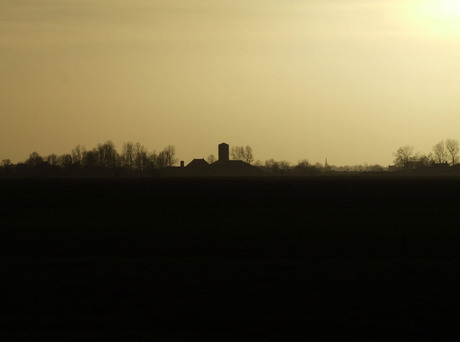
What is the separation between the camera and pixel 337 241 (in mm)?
27906

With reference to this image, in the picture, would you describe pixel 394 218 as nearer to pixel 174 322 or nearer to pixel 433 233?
pixel 433 233

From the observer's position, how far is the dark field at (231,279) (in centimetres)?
1476

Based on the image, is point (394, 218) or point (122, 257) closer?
point (122, 257)

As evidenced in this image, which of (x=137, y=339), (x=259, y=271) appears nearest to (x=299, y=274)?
(x=259, y=271)

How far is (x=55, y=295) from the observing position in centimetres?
1758

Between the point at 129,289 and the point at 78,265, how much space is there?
168 inches

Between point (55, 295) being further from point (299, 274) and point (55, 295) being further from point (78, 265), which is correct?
point (299, 274)

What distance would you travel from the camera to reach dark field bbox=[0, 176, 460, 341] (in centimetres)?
1476

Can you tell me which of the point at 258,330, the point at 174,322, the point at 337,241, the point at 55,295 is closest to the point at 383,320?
the point at 258,330

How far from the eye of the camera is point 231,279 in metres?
19.5

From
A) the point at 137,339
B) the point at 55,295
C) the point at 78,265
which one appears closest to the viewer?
the point at 137,339

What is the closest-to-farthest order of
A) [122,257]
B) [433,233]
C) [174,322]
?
[174,322], [122,257], [433,233]

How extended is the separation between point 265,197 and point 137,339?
47.6m

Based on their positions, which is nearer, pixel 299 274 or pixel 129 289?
pixel 129 289
